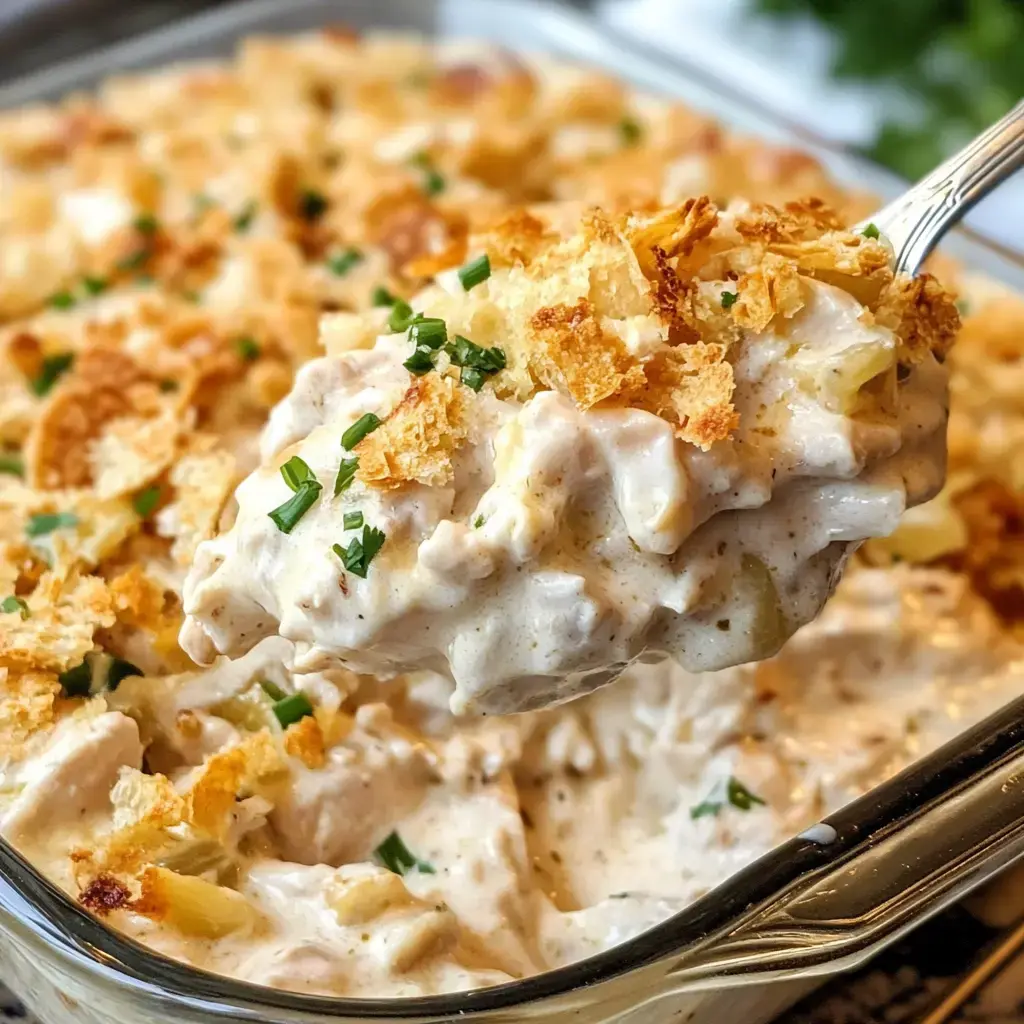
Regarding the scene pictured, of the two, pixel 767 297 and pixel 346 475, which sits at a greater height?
pixel 767 297

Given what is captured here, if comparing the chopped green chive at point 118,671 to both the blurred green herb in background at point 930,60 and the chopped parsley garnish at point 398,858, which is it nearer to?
the chopped parsley garnish at point 398,858

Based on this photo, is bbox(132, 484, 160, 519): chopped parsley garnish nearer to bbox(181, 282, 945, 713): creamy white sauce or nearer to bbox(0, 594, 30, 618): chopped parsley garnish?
bbox(0, 594, 30, 618): chopped parsley garnish

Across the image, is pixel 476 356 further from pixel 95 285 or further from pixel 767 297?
pixel 95 285

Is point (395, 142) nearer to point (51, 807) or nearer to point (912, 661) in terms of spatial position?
point (912, 661)

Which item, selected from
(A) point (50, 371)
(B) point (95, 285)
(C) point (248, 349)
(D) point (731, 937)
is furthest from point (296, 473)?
(B) point (95, 285)

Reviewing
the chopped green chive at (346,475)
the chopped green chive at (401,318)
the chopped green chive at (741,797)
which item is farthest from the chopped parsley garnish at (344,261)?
the chopped green chive at (741,797)

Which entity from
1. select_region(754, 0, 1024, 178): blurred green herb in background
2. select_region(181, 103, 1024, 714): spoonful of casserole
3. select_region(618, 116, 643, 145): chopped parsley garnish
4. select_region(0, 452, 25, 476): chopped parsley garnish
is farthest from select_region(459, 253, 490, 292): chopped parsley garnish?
→ select_region(754, 0, 1024, 178): blurred green herb in background
